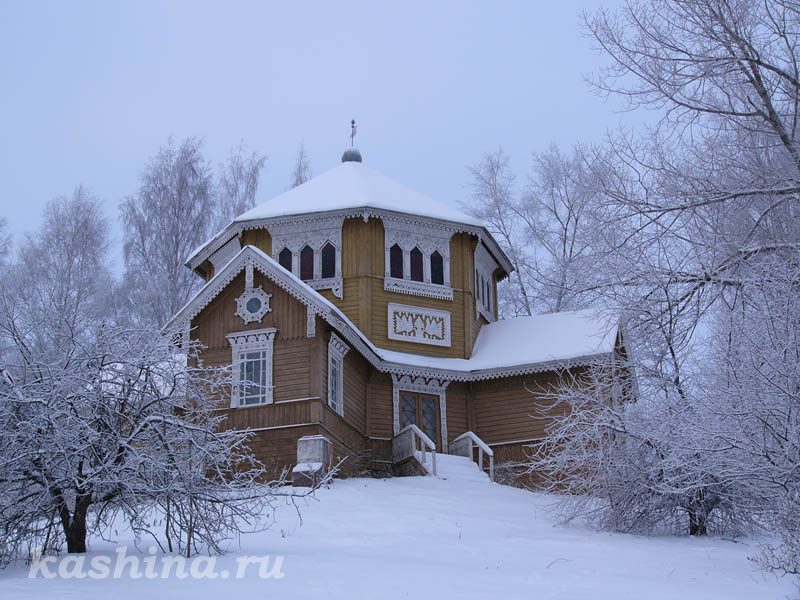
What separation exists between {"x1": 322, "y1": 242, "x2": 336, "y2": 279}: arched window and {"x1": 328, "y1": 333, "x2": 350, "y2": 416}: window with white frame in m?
3.35

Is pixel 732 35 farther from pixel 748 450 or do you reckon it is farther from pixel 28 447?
pixel 28 447

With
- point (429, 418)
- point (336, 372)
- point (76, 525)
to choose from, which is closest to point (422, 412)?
point (429, 418)

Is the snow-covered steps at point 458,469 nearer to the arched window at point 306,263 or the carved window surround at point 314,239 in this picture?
the carved window surround at point 314,239

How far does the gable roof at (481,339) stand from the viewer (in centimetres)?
2131

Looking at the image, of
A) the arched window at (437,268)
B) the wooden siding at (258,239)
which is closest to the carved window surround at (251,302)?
the wooden siding at (258,239)

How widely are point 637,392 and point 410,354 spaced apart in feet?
29.5

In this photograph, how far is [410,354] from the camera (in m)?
24.8

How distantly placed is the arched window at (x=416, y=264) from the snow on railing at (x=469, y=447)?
4218mm

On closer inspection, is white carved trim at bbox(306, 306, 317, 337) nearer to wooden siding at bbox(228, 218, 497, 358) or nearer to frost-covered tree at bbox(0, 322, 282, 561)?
wooden siding at bbox(228, 218, 497, 358)

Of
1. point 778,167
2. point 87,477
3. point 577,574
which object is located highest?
point 778,167

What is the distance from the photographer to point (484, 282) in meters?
28.4

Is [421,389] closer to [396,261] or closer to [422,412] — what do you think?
[422,412]

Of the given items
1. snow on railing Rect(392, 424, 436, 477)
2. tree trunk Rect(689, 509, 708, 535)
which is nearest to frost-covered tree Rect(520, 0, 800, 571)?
tree trunk Rect(689, 509, 708, 535)

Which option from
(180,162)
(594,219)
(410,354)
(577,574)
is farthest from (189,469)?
(180,162)
